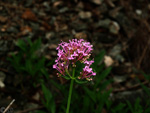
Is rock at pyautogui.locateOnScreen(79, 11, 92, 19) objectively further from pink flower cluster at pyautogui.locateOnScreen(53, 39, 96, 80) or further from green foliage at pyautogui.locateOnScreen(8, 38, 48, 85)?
pink flower cluster at pyautogui.locateOnScreen(53, 39, 96, 80)

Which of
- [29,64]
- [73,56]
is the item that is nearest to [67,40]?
[29,64]

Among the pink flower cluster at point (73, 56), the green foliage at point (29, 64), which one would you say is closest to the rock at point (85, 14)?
the green foliage at point (29, 64)

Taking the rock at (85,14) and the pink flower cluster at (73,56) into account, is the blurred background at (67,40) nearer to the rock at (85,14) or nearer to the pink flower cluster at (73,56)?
the rock at (85,14)

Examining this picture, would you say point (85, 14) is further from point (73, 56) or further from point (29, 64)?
point (73, 56)

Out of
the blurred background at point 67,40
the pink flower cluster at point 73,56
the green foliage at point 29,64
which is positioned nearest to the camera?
the pink flower cluster at point 73,56

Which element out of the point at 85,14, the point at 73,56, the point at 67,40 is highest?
the point at 85,14

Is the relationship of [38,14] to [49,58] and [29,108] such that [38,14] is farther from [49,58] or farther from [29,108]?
[29,108]

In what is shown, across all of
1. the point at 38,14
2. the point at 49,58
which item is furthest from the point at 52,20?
the point at 49,58

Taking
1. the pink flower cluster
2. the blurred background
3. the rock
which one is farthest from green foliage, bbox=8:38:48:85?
the rock

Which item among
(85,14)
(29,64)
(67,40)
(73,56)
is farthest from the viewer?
(85,14)

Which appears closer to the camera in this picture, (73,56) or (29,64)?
(73,56)
